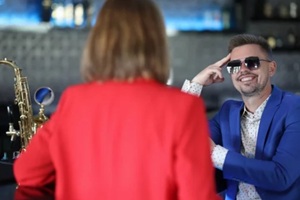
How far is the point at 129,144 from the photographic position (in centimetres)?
111

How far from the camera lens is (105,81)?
1.14 meters

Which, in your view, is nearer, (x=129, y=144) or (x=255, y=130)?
(x=129, y=144)

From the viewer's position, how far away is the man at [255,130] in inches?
70.0

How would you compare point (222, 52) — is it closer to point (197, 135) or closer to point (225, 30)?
point (225, 30)

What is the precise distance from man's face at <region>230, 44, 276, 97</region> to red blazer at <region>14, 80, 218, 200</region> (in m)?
0.90

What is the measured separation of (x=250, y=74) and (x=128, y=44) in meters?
0.95

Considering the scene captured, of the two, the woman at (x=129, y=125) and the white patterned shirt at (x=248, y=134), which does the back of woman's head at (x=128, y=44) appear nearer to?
the woman at (x=129, y=125)

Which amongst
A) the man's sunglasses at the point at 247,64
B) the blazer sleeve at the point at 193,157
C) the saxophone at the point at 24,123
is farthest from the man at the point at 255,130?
the blazer sleeve at the point at 193,157

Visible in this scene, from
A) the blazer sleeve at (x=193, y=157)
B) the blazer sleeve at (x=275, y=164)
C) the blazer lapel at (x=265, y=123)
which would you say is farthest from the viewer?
the blazer lapel at (x=265, y=123)

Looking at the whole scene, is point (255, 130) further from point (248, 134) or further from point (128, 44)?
point (128, 44)

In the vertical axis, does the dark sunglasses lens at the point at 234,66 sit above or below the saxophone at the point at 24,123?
above

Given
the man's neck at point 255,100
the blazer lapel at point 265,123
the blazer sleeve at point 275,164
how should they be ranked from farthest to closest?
the man's neck at point 255,100
the blazer lapel at point 265,123
the blazer sleeve at point 275,164

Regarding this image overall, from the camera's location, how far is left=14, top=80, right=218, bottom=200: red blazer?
3.55ft

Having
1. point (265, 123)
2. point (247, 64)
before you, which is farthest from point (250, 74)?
point (265, 123)
